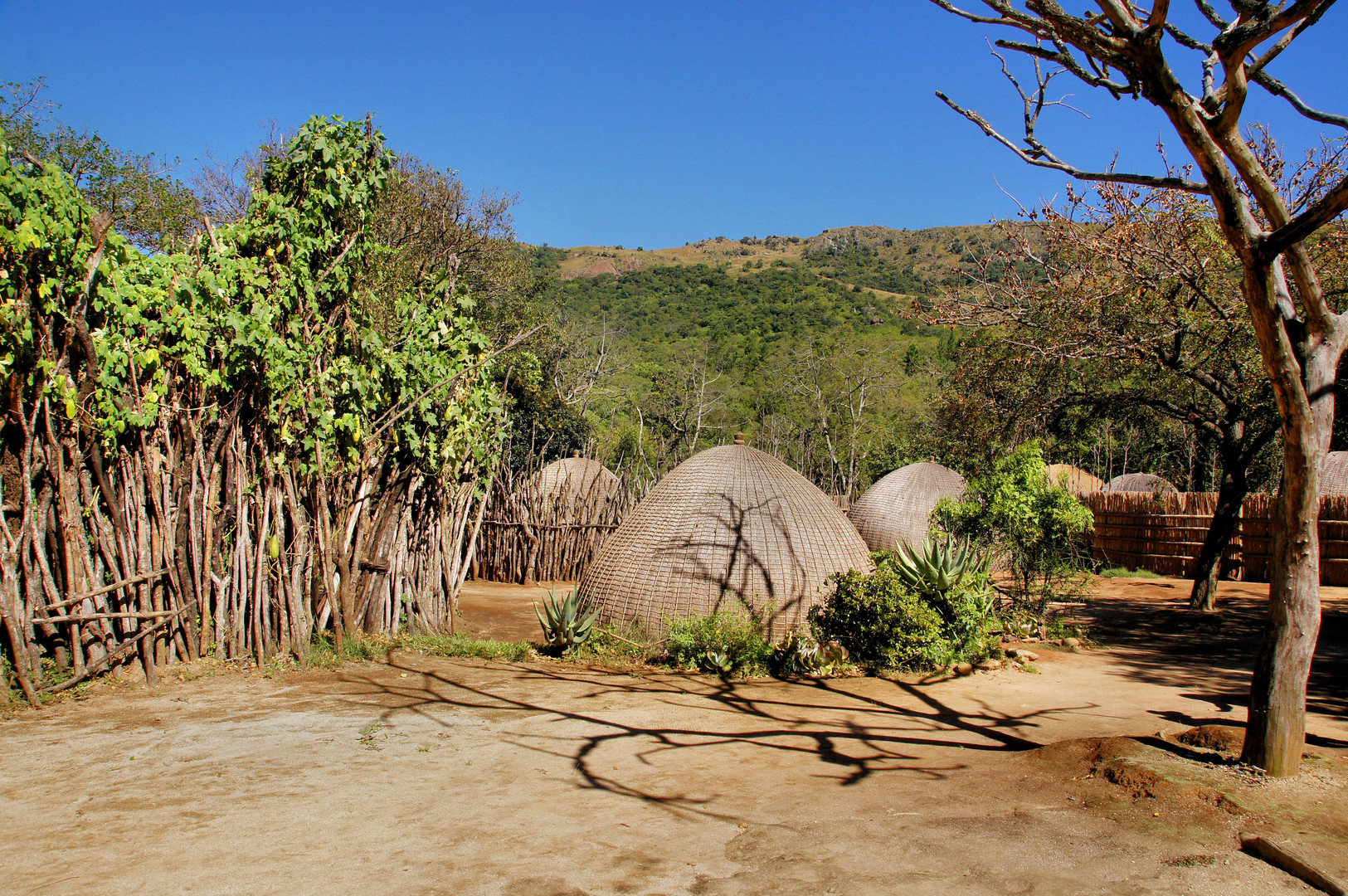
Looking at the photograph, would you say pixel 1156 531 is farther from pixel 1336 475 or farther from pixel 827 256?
pixel 827 256

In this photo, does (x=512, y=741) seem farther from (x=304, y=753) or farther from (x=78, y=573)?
(x=78, y=573)

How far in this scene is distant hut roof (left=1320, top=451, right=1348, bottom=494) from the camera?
59.5 ft

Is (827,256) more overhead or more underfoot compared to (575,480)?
more overhead

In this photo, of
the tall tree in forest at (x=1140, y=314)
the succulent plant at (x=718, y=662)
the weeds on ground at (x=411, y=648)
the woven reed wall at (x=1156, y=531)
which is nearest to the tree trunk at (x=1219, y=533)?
the tall tree in forest at (x=1140, y=314)

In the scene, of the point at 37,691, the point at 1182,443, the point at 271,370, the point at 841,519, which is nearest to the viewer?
the point at 37,691

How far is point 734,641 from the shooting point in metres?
7.86

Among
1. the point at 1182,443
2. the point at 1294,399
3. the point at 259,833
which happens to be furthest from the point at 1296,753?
the point at 1182,443

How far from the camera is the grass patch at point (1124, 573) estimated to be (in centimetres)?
1811

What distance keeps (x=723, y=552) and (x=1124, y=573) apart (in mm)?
13944

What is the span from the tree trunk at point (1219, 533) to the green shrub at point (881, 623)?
692 centimetres

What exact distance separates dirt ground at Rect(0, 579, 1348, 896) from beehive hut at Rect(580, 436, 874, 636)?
1.16 meters

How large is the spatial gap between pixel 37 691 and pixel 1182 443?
35.4 metres

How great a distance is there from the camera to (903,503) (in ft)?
60.1

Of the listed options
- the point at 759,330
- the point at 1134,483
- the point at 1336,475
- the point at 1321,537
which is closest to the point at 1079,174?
the point at 1321,537
